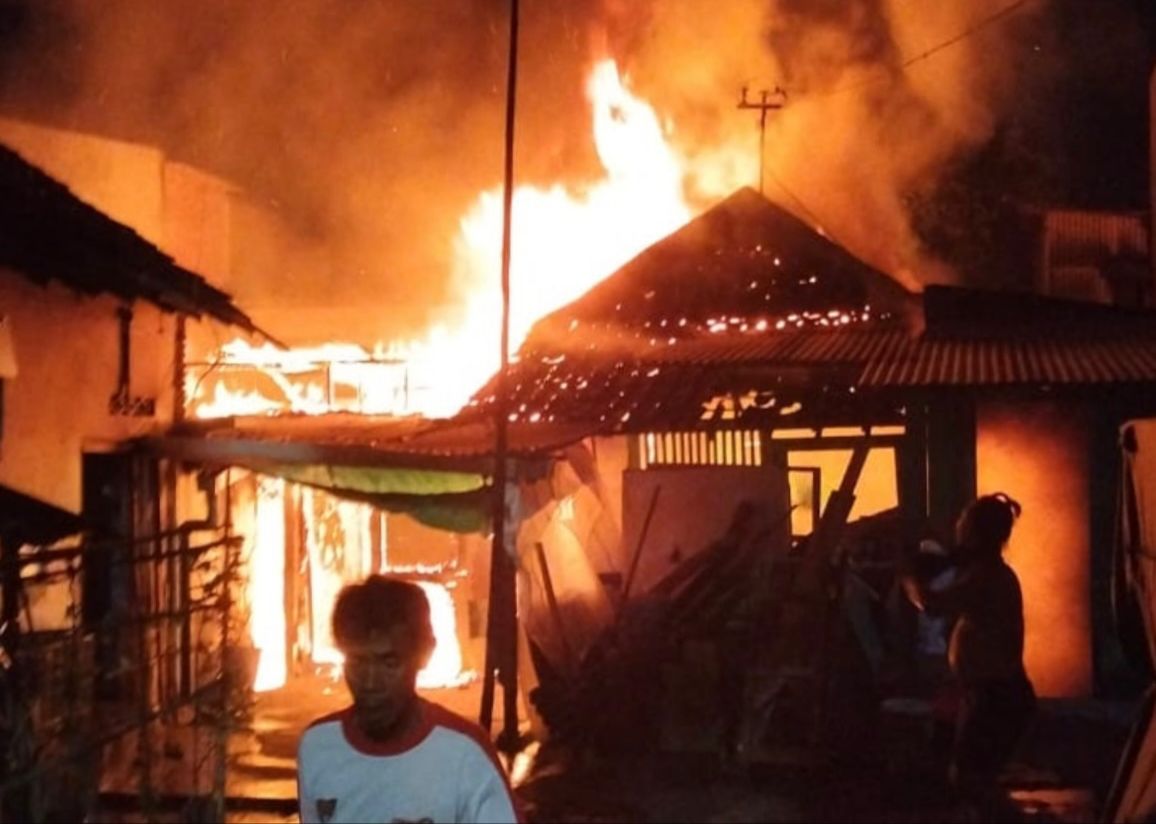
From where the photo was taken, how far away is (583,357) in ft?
51.2

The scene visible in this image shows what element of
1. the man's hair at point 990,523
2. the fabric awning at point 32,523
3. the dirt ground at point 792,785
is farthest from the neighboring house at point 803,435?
the fabric awning at point 32,523

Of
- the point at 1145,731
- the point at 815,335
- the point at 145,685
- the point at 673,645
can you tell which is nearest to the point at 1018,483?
the point at 815,335

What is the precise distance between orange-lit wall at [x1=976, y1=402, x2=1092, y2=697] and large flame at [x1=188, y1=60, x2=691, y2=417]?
17.8 ft

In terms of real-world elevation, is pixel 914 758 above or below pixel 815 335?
below

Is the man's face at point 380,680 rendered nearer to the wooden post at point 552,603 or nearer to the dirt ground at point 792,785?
the dirt ground at point 792,785

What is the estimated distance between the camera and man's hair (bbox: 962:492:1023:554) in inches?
322

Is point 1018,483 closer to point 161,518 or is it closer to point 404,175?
point 161,518

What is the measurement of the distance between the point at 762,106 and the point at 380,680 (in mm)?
16602

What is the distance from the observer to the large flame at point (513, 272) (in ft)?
55.2

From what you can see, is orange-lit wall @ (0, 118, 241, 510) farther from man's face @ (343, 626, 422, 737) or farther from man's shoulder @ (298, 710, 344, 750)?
man's face @ (343, 626, 422, 737)

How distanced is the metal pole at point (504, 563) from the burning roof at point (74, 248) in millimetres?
3446

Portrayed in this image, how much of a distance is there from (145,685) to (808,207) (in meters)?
17.2

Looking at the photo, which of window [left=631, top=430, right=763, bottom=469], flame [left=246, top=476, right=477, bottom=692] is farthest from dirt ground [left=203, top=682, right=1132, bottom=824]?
window [left=631, top=430, right=763, bottom=469]

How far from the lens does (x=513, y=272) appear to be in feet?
64.5
